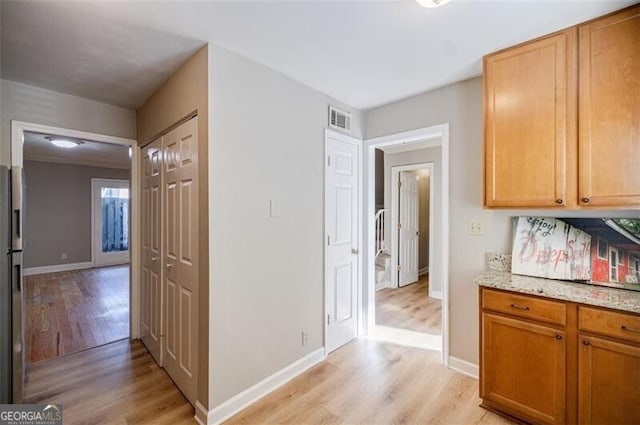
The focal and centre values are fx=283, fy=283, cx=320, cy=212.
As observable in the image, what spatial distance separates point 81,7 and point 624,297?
338 centimetres

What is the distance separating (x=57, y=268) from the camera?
6.23m

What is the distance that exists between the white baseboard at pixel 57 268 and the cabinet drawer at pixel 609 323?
8.56 m

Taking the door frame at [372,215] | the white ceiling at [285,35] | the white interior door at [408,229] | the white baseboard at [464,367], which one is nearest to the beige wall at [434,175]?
the white interior door at [408,229]

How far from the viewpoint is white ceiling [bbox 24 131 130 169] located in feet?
15.8

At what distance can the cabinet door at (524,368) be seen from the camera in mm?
1663

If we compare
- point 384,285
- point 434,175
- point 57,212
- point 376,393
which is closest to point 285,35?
point 376,393

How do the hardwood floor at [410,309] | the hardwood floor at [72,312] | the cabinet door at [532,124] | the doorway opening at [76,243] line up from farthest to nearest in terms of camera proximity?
the hardwood floor at [410,309], the doorway opening at [76,243], the hardwood floor at [72,312], the cabinet door at [532,124]

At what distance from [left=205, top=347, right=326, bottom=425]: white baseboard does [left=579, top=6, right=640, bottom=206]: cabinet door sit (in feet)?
7.67

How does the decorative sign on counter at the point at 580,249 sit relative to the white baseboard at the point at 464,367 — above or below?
above

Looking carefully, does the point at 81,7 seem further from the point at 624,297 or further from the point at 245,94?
the point at 624,297

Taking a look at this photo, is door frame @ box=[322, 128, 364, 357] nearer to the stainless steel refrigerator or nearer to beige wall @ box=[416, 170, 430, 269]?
the stainless steel refrigerator

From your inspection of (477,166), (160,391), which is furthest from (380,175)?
(160,391)

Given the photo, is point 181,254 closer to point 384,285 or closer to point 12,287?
point 12,287

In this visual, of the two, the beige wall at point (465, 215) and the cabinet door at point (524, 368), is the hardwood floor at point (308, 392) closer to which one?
the cabinet door at point (524, 368)
